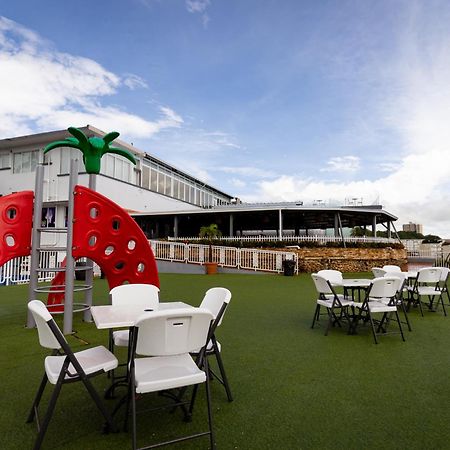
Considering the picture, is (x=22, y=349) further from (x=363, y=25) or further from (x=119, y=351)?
(x=363, y=25)

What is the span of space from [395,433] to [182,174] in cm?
2608

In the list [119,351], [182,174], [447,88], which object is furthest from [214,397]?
[182,174]

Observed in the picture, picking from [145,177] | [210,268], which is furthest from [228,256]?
[145,177]

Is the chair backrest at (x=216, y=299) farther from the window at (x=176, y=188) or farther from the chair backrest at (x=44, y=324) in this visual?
the window at (x=176, y=188)

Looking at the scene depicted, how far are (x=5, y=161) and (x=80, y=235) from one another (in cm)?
1780

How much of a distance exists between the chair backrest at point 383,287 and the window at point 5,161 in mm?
20919

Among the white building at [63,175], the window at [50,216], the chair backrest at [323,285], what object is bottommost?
the chair backrest at [323,285]

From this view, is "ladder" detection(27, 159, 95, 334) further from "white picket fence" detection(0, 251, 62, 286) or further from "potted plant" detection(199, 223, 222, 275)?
"potted plant" detection(199, 223, 222, 275)

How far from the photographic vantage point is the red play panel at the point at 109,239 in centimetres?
558

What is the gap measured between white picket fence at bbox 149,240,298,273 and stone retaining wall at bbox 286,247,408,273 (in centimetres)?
126

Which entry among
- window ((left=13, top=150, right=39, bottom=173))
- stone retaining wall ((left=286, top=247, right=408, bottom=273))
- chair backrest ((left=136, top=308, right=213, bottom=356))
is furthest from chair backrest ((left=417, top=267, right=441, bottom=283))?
window ((left=13, top=150, right=39, bottom=173))

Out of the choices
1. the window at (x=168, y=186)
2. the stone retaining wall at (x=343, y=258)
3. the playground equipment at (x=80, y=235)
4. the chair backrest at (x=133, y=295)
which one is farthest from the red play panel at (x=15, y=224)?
the window at (x=168, y=186)

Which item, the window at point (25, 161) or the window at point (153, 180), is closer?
Result: the window at point (25, 161)

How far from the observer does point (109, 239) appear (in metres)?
5.82
